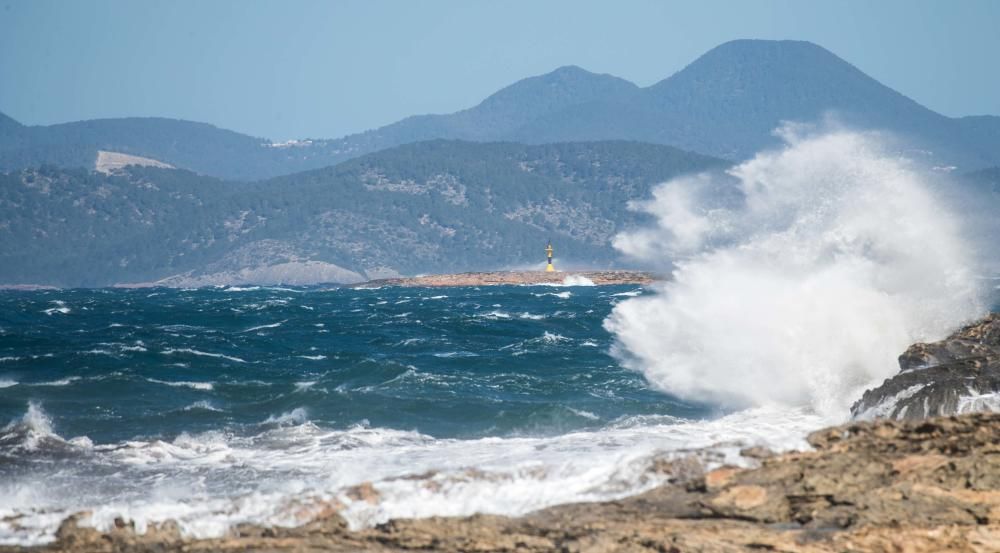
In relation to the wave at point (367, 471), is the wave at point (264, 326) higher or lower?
lower

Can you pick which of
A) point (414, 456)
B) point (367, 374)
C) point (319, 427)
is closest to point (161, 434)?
point (319, 427)

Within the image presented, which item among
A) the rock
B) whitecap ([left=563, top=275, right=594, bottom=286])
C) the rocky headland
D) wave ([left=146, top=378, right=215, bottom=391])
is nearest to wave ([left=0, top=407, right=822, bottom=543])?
the rocky headland

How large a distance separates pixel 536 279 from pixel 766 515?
372 feet

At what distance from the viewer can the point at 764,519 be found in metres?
8.27

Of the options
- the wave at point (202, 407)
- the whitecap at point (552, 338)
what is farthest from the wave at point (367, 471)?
the whitecap at point (552, 338)

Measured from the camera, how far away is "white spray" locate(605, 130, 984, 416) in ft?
66.7

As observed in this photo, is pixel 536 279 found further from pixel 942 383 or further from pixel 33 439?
pixel 942 383

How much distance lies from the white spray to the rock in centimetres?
197

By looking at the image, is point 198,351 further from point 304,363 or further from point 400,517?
point 400,517

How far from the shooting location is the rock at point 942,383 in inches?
516

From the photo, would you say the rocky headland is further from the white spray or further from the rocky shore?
the rocky shore

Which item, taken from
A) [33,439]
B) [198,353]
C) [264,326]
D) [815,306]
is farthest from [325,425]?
[264,326]

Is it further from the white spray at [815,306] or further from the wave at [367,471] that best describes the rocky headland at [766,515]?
the white spray at [815,306]

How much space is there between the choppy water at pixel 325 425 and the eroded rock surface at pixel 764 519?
1.61 feet
